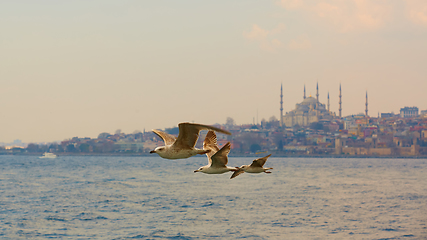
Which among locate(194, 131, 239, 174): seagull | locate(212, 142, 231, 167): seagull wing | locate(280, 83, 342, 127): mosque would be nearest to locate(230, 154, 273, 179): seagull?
locate(194, 131, 239, 174): seagull

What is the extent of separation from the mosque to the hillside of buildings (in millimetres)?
4880

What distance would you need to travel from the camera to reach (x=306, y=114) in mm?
179500

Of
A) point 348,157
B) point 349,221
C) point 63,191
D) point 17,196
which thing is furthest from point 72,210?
point 348,157

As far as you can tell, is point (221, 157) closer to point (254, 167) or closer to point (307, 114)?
point (254, 167)

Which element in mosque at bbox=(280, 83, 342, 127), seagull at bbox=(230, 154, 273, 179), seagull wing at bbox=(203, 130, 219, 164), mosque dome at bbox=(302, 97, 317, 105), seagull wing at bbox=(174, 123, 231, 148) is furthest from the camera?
mosque dome at bbox=(302, 97, 317, 105)

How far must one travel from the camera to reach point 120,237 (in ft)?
79.2

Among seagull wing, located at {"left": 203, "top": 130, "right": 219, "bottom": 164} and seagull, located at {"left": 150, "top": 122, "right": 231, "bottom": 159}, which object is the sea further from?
seagull, located at {"left": 150, "top": 122, "right": 231, "bottom": 159}

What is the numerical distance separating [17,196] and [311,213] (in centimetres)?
2180

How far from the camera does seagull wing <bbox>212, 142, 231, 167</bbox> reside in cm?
492

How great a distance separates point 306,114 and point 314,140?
94.9 feet

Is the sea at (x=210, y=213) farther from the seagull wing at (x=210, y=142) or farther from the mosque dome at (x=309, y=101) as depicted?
the mosque dome at (x=309, y=101)

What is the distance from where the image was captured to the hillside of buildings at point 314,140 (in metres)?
142

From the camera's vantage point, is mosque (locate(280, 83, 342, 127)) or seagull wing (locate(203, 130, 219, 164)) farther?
mosque (locate(280, 83, 342, 127))

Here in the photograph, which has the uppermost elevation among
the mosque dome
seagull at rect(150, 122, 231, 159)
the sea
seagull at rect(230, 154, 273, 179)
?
the mosque dome
